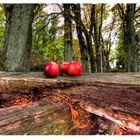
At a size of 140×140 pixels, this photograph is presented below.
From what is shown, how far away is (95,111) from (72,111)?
0.57 ft

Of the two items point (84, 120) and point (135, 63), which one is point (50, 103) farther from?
point (135, 63)

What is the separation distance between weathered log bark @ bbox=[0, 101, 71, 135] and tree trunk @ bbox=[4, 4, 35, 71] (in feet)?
7.63

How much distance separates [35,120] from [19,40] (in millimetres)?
2688

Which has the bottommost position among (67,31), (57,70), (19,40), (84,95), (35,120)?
(35,120)

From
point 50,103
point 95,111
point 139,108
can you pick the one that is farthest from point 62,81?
point 139,108

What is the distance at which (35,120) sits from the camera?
1.80 metres

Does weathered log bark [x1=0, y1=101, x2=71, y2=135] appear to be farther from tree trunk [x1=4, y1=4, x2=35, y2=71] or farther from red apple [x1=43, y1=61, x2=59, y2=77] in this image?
tree trunk [x1=4, y1=4, x2=35, y2=71]

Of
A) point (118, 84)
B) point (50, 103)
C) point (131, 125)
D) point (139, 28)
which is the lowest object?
point (131, 125)

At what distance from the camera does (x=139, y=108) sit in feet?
6.15

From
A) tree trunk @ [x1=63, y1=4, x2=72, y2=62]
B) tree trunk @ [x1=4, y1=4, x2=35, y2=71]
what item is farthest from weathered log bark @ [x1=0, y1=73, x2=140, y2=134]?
tree trunk @ [x1=63, y1=4, x2=72, y2=62]

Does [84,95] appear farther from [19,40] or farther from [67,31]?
[67,31]

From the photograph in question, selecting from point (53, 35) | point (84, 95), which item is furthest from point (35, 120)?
point (53, 35)

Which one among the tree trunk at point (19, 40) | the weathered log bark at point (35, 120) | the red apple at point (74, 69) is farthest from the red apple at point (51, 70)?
the tree trunk at point (19, 40)

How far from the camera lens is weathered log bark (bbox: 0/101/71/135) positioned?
1682 mm
